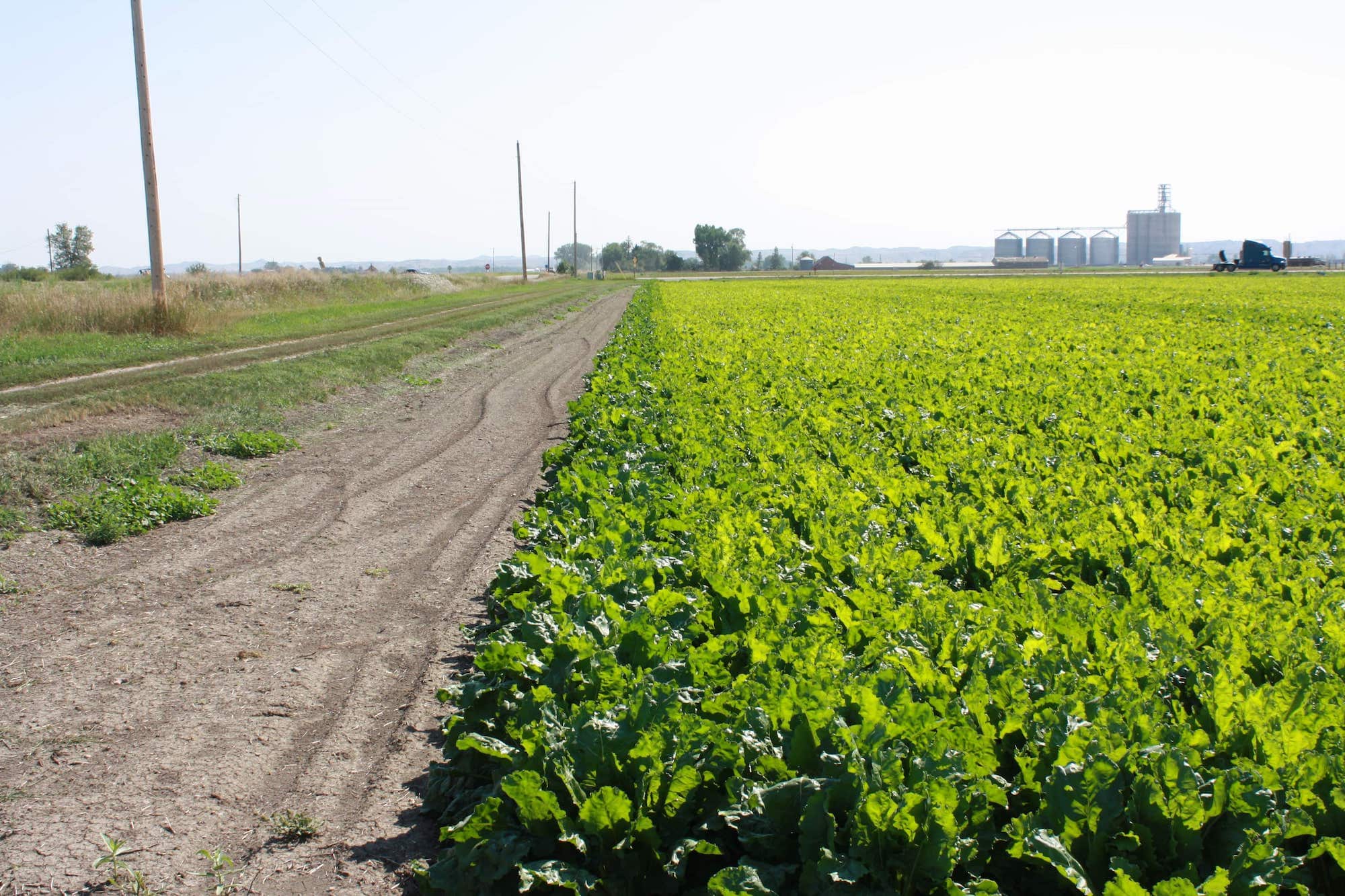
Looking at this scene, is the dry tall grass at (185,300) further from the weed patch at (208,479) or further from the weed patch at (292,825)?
the weed patch at (292,825)

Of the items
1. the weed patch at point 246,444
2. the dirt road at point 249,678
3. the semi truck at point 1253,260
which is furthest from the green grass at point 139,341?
the semi truck at point 1253,260

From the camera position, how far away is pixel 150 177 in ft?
67.6

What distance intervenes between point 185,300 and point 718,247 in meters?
127

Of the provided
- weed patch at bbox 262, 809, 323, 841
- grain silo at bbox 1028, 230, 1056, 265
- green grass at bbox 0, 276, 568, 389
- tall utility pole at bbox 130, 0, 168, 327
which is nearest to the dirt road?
weed patch at bbox 262, 809, 323, 841

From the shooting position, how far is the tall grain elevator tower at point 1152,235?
550 feet

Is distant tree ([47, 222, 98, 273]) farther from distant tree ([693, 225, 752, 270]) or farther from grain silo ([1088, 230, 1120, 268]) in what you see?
grain silo ([1088, 230, 1120, 268])

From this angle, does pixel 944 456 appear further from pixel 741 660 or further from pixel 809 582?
pixel 741 660

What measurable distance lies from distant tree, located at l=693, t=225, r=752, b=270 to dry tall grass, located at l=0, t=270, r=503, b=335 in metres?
100

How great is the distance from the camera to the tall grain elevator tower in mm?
167625

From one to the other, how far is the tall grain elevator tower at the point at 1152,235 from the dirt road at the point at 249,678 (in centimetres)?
18047

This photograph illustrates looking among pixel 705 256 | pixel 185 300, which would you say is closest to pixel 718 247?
pixel 705 256

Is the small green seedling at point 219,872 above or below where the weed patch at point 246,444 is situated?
below

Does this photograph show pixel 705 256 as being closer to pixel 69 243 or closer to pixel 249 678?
pixel 69 243

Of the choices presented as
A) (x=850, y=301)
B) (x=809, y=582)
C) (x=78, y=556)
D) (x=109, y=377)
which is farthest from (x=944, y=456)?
(x=850, y=301)
